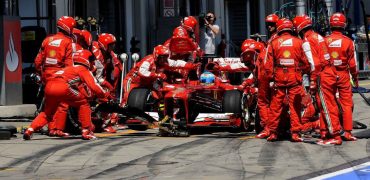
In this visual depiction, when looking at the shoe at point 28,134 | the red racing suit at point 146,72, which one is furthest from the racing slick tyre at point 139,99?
the shoe at point 28,134

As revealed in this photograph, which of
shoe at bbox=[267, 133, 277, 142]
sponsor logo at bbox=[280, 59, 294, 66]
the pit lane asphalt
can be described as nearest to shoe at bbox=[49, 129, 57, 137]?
the pit lane asphalt

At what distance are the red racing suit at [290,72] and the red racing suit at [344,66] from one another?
0.47 metres

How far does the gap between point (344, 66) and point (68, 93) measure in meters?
4.23

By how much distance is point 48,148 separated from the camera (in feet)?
45.9

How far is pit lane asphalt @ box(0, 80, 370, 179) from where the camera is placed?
36.7 ft

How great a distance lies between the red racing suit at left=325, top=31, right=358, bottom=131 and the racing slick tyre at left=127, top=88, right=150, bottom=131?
3.63 metres

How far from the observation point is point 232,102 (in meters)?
16.2

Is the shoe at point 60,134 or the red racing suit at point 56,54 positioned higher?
the red racing suit at point 56,54

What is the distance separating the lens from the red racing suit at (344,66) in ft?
47.7

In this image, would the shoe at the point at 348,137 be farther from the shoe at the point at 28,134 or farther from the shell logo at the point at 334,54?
the shoe at the point at 28,134

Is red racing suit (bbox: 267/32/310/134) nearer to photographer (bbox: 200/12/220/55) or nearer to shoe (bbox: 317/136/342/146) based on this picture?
shoe (bbox: 317/136/342/146)

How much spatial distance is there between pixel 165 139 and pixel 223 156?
268 centimetres

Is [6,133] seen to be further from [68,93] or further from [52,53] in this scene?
[52,53]

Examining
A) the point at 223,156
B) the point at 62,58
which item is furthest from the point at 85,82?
the point at 223,156
